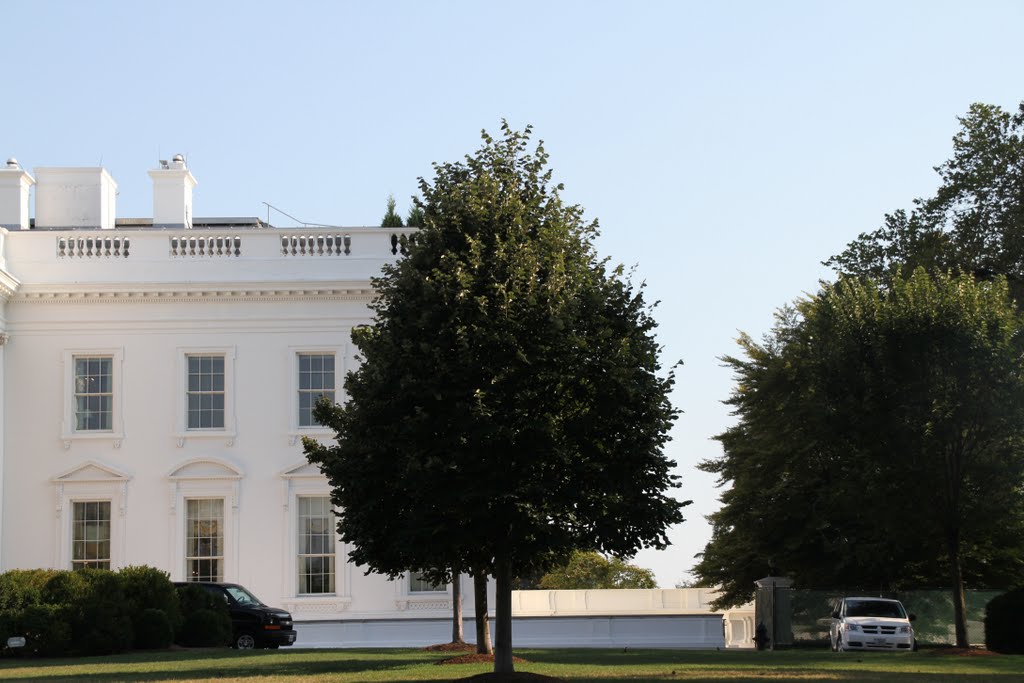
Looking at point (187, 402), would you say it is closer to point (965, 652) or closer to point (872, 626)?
point (872, 626)

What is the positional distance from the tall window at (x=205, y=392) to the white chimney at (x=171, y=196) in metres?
6.71

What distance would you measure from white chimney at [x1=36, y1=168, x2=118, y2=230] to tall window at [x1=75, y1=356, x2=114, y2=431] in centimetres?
571

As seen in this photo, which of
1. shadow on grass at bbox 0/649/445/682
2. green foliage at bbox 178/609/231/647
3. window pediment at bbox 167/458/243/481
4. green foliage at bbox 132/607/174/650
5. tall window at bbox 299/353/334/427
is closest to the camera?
shadow on grass at bbox 0/649/445/682

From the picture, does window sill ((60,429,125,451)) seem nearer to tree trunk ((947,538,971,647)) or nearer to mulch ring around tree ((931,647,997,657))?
tree trunk ((947,538,971,647))

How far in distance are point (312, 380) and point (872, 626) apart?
52.3 ft

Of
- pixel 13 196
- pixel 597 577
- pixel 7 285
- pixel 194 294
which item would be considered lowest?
pixel 597 577

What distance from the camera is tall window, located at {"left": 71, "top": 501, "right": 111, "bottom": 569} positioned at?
40969 mm

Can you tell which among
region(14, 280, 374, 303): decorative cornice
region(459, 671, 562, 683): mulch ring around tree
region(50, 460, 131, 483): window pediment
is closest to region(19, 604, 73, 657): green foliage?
region(459, 671, 562, 683): mulch ring around tree

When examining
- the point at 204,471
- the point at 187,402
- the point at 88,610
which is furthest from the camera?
the point at 187,402

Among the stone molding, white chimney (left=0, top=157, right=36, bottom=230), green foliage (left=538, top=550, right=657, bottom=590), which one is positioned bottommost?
green foliage (left=538, top=550, right=657, bottom=590)

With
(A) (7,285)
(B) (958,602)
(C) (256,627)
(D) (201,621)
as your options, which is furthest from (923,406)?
(A) (7,285)

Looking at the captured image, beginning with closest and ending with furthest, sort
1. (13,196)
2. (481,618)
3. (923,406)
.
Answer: (481,618)
(923,406)
(13,196)

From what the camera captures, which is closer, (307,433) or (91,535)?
(91,535)

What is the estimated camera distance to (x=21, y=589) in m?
28.7
